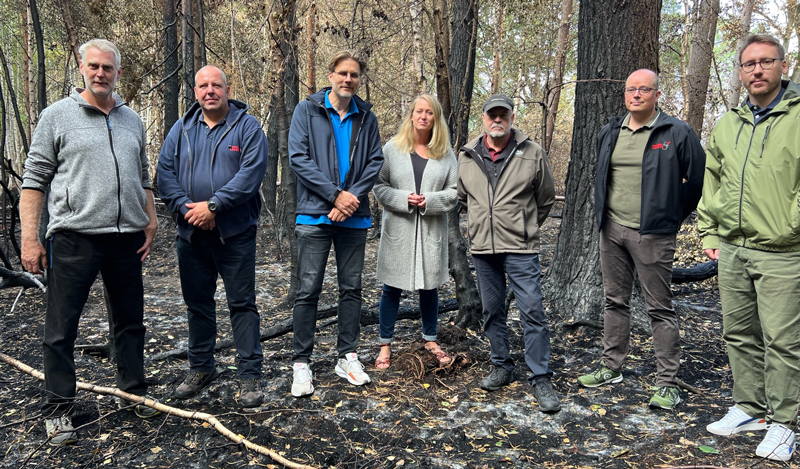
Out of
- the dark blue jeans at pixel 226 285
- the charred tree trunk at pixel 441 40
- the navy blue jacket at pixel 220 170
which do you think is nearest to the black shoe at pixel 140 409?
the dark blue jeans at pixel 226 285

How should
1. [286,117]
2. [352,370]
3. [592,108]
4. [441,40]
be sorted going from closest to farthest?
1. [352,370]
2. [441,40]
3. [592,108]
4. [286,117]

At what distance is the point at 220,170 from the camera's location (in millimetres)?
3596

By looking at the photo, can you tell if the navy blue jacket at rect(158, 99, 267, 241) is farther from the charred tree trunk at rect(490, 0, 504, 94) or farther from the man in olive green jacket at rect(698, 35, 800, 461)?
the charred tree trunk at rect(490, 0, 504, 94)

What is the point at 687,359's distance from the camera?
442cm

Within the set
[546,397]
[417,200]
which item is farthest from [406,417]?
[417,200]

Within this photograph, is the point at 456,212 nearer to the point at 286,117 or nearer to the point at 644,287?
the point at 644,287

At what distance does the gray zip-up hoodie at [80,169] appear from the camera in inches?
123

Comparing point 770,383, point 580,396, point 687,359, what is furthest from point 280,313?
point 770,383

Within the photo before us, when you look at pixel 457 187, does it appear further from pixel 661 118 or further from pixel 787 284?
pixel 787 284

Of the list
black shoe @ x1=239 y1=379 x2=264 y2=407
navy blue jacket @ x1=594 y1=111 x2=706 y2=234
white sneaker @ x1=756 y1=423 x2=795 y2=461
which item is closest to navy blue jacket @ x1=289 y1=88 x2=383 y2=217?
black shoe @ x1=239 y1=379 x2=264 y2=407

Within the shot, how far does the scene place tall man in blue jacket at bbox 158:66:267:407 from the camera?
11.7 ft

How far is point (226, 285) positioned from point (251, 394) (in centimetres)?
77

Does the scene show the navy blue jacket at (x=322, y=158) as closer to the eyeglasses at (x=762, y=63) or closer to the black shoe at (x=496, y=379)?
the black shoe at (x=496, y=379)

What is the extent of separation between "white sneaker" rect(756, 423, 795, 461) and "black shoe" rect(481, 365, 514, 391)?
61.3 inches
